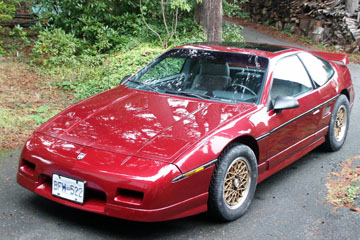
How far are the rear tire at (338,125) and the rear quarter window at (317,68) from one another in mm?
368

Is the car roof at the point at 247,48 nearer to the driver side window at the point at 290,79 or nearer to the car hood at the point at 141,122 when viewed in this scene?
the driver side window at the point at 290,79

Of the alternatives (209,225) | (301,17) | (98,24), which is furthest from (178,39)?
(301,17)

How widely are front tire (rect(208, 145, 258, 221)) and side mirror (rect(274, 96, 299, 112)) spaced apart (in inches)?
24.0

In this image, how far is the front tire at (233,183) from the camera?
366 cm

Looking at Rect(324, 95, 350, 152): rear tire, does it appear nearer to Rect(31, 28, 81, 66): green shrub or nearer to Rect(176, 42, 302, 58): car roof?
Rect(176, 42, 302, 58): car roof

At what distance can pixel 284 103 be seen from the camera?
434 cm

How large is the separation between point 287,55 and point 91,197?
2.78 m

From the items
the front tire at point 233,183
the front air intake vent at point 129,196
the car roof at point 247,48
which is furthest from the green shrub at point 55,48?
the front air intake vent at point 129,196

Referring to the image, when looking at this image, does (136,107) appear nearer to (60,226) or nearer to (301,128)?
(60,226)

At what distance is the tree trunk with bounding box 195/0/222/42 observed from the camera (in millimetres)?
10172

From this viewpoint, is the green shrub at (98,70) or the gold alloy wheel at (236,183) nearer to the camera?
the gold alloy wheel at (236,183)

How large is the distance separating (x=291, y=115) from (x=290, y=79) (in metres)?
0.53

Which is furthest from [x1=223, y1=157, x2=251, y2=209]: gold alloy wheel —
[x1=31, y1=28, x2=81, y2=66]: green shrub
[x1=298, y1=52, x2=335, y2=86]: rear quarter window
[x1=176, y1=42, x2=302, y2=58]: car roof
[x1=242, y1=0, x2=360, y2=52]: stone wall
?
[x1=242, y1=0, x2=360, y2=52]: stone wall

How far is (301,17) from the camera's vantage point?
17281 mm
